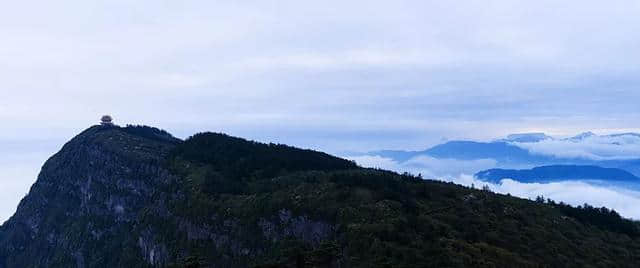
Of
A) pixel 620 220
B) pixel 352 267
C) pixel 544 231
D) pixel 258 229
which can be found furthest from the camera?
pixel 620 220

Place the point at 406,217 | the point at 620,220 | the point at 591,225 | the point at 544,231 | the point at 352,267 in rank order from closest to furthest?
the point at 352,267, the point at 406,217, the point at 544,231, the point at 591,225, the point at 620,220

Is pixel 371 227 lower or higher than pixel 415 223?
lower

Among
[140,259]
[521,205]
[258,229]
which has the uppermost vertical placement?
[521,205]

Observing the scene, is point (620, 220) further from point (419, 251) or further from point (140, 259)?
point (140, 259)

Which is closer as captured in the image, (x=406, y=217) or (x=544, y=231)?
(x=406, y=217)

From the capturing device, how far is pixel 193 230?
174 m

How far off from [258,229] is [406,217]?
42.3 metres

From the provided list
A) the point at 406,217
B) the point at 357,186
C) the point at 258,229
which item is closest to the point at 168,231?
the point at 258,229

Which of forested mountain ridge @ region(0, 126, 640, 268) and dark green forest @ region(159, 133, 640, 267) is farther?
forested mountain ridge @ region(0, 126, 640, 268)

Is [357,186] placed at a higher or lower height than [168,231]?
higher

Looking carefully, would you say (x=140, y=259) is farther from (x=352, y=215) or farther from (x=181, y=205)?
(x=352, y=215)

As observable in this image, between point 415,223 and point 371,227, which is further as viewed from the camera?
point 415,223

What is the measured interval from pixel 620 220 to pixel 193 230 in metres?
127

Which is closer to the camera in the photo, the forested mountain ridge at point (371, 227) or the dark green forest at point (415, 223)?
the dark green forest at point (415, 223)
